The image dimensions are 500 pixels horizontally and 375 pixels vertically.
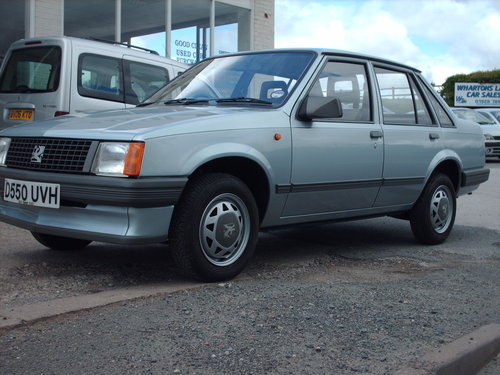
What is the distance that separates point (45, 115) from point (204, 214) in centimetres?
424

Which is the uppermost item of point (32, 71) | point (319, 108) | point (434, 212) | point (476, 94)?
point (476, 94)

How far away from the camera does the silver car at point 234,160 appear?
12.7ft

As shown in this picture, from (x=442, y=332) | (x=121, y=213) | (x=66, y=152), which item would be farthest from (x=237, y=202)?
(x=442, y=332)

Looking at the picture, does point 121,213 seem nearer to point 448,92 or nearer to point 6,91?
point 6,91

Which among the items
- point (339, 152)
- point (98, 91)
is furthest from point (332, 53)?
point (98, 91)

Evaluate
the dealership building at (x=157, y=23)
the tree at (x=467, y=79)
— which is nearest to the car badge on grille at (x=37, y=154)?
the dealership building at (x=157, y=23)

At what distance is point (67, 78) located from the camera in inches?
303

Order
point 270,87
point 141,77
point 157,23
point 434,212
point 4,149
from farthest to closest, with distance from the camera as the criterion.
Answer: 1. point 157,23
2. point 141,77
3. point 434,212
4. point 270,87
5. point 4,149

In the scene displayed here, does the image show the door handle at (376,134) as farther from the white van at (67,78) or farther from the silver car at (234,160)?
the white van at (67,78)

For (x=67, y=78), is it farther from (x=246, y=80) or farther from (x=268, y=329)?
(x=268, y=329)

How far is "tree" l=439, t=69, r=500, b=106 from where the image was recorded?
33.8 m

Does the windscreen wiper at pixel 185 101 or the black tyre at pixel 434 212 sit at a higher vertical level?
the windscreen wiper at pixel 185 101

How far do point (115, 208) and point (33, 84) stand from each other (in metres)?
4.70

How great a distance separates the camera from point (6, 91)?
8359 millimetres
